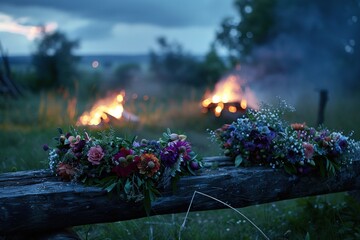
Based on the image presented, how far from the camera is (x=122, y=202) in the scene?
3.21 m

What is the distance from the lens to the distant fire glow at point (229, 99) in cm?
1043

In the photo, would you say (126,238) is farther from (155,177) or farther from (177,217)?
(155,177)

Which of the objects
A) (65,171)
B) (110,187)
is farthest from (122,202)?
(65,171)

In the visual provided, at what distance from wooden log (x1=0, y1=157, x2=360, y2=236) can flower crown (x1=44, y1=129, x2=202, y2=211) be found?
3.6 inches

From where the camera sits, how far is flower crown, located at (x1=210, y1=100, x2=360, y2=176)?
3.71 meters

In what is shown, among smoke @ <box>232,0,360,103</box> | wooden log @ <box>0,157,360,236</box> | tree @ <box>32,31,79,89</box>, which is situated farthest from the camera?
tree @ <box>32,31,79,89</box>

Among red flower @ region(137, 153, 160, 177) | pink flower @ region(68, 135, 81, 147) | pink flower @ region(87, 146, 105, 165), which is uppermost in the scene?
A: pink flower @ region(68, 135, 81, 147)

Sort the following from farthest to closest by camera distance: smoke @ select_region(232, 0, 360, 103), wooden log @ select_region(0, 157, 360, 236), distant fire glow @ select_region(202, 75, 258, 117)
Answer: smoke @ select_region(232, 0, 360, 103)
distant fire glow @ select_region(202, 75, 258, 117)
wooden log @ select_region(0, 157, 360, 236)

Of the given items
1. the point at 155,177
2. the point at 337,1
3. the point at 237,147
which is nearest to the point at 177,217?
the point at 237,147

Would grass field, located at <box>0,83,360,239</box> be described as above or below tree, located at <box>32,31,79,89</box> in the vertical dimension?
below

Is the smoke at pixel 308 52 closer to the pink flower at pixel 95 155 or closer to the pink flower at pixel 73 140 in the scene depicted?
the pink flower at pixel 73 140

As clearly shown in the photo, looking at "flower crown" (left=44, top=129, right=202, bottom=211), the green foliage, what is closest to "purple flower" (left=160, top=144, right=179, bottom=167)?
"flower crown" (left=44, top=129, right=202, bottom=211)

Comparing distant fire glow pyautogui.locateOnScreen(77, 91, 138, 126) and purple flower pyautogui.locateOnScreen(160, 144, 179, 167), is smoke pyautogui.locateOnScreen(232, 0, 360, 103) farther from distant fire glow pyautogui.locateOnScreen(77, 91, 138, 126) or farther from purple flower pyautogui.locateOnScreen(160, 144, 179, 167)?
purple flower pyautogui.locateOnScreen(160, 144, 179, 167)

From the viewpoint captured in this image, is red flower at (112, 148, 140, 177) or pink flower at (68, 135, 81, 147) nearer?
red flower at (112, 148, 140, 177)
